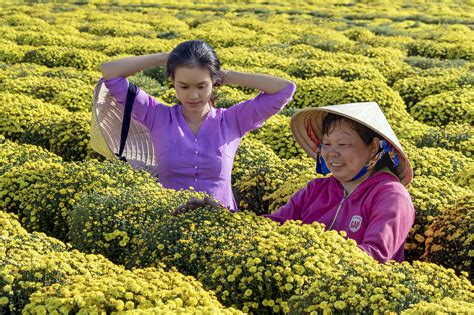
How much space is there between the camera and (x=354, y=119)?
4.88 metres

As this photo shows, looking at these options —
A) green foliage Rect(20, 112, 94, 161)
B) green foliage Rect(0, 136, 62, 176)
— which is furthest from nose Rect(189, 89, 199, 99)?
green foliage Rect(20, 112, 94, 161)

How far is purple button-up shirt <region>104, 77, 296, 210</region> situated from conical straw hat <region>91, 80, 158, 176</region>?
18 cm

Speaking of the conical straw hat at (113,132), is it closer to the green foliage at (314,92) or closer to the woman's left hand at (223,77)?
the woman's left hand at (223,77)

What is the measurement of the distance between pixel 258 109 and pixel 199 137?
0.51 m

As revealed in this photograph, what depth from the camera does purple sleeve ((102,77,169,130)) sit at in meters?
6.34

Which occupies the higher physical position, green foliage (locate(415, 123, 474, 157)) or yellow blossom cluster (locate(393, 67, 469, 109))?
green foliage (locate(415, 123, 474, 157))

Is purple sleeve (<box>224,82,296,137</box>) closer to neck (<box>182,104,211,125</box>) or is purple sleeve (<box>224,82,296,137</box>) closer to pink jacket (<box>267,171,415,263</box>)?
neck (<box>182,104,211,125</box>)

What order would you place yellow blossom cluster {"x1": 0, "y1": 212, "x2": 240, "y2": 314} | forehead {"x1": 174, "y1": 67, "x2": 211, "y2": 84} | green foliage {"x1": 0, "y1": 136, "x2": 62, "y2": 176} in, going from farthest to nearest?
1. green foliage {"x1": 0, "y1": 136, "x2": 62, "y2": 176}
2. forehead {"x1": 174, "y1": 67, "x2": 211, "y2": 84}
3. yellow blossom cluster {"x1": 0, "y1": 212, "x2": 240, "y2": 314}

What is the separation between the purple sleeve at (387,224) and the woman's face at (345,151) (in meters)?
0.23

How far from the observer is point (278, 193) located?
6684 millimetres

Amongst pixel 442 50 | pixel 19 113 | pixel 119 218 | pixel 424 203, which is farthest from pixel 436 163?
pixel 442 50

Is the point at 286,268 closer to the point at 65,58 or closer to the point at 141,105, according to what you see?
the point at 141,105

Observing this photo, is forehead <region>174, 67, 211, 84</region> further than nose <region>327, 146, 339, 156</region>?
Yes

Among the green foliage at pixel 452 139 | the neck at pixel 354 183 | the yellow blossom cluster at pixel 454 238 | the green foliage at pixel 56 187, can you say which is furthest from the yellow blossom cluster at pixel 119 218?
the green foliage at pixel 452 139
